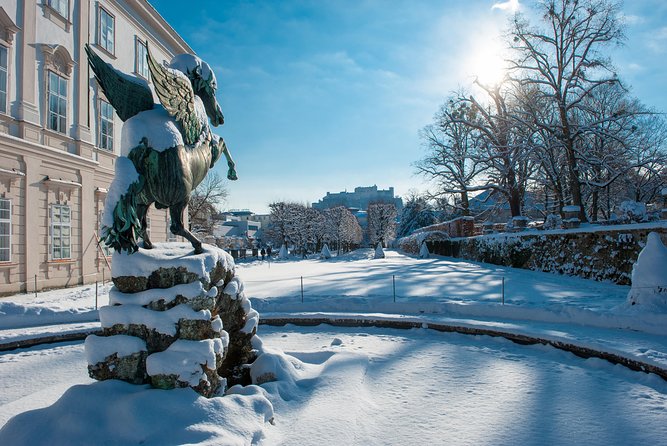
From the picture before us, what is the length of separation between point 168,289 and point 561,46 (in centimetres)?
2481

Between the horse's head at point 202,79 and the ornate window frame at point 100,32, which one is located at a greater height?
the ornate window frame at point 100,32

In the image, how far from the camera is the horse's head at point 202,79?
488 cm

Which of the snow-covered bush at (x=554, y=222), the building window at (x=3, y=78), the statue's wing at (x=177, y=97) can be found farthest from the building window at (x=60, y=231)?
the snow-covered bush at (x=554, y=222)

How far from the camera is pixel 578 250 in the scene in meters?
14.8

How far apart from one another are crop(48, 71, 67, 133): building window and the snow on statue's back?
60.9ft

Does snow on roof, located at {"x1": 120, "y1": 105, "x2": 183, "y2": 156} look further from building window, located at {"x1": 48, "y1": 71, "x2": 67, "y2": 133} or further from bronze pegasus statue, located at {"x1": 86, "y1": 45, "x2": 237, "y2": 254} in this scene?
building window, located at {"x1": 48, "y1": 71, "x2": 67, "y2": 133}

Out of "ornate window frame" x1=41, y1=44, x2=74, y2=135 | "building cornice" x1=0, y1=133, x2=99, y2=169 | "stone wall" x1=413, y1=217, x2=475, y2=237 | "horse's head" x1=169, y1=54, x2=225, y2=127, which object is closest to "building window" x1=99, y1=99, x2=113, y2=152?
"building cornice" x1=0, y1=133, x2=99, y2=169

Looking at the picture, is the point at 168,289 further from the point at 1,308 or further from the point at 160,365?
the point at 1,308

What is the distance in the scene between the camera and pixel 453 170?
28.2 metres

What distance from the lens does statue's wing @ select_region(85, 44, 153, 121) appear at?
3939 millimetres

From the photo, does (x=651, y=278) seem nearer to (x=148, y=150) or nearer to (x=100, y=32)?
(x=148, y=150)

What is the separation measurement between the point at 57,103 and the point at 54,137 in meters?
1.40

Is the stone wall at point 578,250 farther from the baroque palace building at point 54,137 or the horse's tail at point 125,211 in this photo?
the baroque palace building at point 54,137

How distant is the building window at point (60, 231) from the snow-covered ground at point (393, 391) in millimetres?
6302
